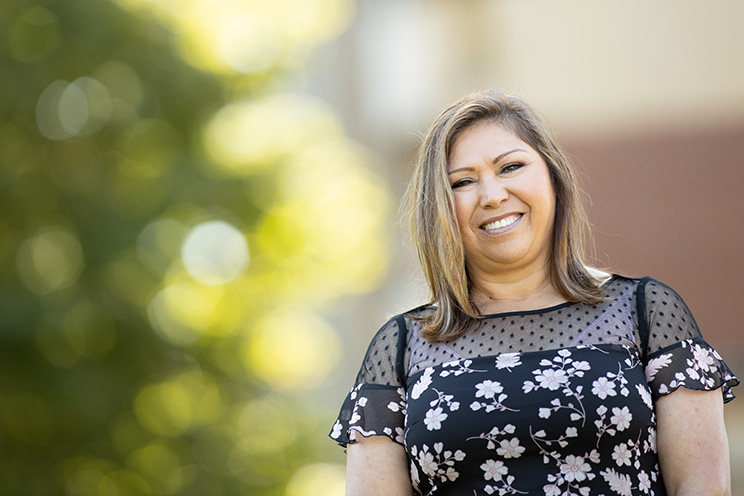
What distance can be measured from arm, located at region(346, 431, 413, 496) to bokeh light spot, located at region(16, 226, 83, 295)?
3.44 meters

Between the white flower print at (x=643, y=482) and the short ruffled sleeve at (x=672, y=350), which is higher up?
A: the short ruffled sleeve at (x=672, y=350)

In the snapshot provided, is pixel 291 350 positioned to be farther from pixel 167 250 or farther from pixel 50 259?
pixel 50 259

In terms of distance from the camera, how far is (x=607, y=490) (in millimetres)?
2049

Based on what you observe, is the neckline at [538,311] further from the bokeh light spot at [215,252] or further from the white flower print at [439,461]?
the bokeh light spot at [215,252]

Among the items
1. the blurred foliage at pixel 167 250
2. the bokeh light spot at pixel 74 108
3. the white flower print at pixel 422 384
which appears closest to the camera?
the white flower print at pixel 422 384

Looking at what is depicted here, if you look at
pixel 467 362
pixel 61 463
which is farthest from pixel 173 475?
pixel 467 362

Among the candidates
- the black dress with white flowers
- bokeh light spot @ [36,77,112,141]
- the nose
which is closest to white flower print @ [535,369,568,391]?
the black dress with white flowers

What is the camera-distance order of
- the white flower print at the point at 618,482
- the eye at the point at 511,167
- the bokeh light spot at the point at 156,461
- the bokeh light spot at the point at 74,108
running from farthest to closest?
1. the bokeh light spot at the point at 74,108
2. the bokeh light spot at the point at 156,461
3. the eye at the point at 511,167
4. the white flower print at the point at 618,482

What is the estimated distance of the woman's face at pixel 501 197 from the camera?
2.34 metres

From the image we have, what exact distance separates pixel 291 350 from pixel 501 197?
12.0 ft

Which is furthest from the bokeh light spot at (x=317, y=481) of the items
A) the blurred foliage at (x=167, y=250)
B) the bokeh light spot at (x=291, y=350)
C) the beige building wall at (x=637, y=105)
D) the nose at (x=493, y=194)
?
the nose at (x=493, y=194)

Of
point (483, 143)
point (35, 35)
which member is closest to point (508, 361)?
point (483, 143)

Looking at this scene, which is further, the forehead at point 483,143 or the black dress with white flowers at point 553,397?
the forehead at point 483,143

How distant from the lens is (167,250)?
5.41 m
